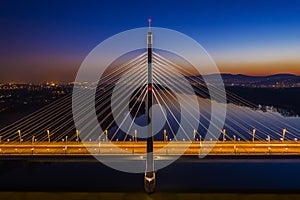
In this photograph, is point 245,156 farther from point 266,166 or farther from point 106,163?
point 106,163

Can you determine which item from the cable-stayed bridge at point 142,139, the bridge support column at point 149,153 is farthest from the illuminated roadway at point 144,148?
the bridge support column at point 149,153

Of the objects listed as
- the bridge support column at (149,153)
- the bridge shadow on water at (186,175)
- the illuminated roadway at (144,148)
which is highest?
the bridge support column at (149,153)

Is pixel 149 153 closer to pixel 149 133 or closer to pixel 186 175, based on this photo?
pixel 149 133

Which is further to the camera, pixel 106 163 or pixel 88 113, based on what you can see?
pixel 88 113

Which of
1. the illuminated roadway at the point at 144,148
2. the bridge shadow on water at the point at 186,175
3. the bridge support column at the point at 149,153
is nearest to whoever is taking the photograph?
the bridge support column at the point at 149,153

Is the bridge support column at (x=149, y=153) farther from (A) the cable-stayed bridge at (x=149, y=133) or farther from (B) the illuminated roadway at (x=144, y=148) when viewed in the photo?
(B) the illuminated roadway at (x=144, y=148)

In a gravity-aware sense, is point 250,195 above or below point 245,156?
above

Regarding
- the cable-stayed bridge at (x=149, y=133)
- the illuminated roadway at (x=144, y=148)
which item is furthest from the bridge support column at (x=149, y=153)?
the illuminated roadway at (x=144, y=148)

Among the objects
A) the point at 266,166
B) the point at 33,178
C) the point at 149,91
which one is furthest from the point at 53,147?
the point at 149,91

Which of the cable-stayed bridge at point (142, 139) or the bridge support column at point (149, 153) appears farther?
the cable-stayed bridge at point (142, 139)

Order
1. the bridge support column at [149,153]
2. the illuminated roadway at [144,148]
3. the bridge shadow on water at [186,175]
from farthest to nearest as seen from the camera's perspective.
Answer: the illuminated roadway at [144,148] → the bridge shadow on water at [186,175] → the bridge support column at [149,153]

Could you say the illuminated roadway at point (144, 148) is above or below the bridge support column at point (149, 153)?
below
